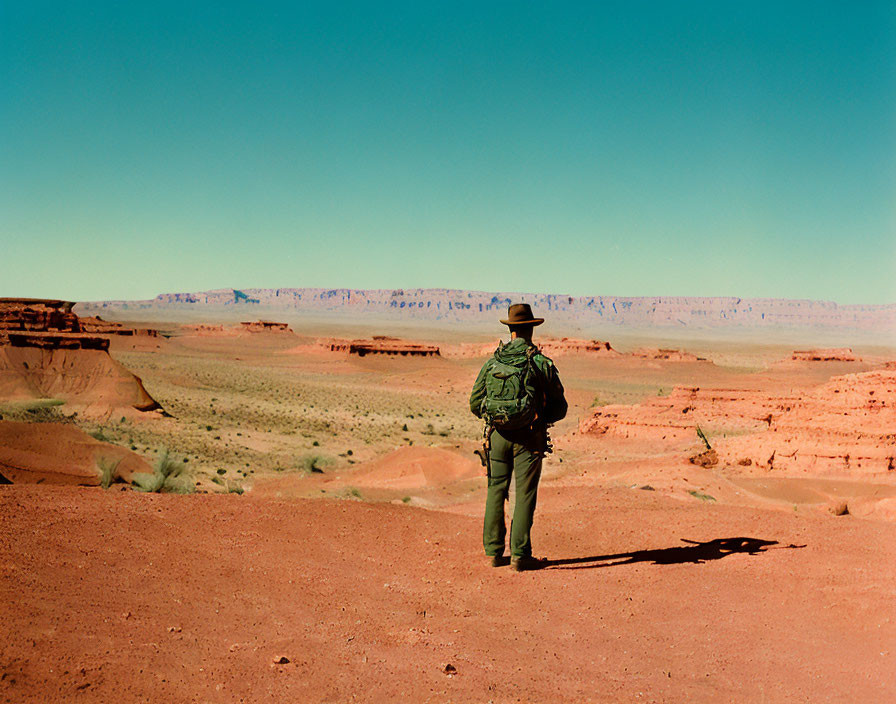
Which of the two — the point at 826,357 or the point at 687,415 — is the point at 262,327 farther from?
the point at 687,415

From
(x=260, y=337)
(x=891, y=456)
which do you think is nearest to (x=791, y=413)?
(x=891, y=456)

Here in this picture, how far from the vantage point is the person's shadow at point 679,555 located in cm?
673

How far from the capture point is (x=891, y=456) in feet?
51.1

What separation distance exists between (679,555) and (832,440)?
11.8 meters

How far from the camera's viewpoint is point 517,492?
6543 millimetres

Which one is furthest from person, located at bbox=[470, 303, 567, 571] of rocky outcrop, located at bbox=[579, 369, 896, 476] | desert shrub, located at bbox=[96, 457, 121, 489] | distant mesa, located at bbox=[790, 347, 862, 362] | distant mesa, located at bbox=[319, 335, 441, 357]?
distant mesa, located at bbox=[790, 347, 862, 362]

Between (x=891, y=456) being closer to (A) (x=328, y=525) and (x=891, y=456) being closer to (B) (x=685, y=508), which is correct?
(B) (x=685, y=508)

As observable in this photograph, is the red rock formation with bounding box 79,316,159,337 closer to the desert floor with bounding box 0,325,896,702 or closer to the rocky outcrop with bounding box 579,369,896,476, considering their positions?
the rocky outcrop with bounding box 579,369,896,476

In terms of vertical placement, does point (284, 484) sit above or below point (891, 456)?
below

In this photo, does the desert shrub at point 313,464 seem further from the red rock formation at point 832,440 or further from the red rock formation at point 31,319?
the red rock formation at point 31,319

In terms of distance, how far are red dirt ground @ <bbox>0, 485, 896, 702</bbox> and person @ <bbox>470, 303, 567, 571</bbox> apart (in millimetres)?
378

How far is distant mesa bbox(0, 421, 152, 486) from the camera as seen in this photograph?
949 cm

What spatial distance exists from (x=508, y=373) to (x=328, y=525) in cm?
286

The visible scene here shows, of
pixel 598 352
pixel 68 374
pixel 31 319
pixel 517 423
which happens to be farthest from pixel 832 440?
pixel 598 352
